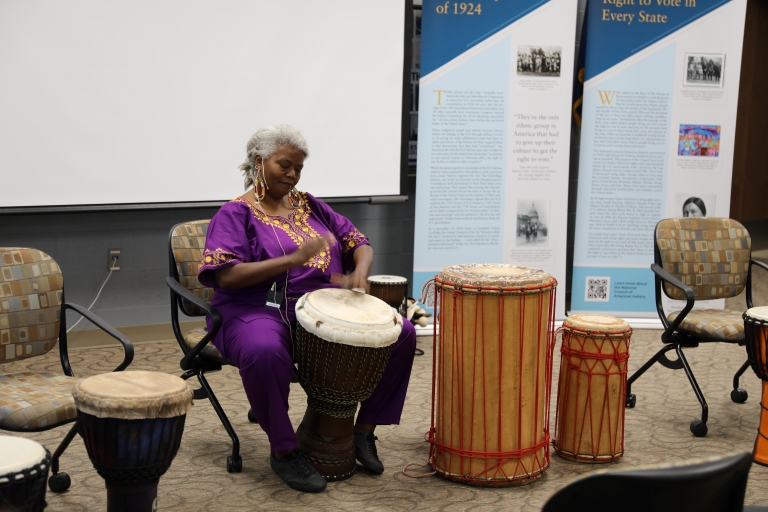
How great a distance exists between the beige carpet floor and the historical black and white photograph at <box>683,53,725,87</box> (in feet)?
5.76

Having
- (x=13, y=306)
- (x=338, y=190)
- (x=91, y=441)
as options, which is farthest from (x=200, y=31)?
(x=91, y=441)

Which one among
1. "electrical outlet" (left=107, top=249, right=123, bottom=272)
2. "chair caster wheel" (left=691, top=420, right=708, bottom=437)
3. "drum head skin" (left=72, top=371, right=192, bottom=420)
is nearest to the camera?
"drum head skin" (left=72, top=371, right=192, bottom=420)

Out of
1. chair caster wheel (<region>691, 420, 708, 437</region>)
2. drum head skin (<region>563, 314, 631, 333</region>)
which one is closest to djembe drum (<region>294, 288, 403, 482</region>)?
drum head skin (<region>563, 314, 631, 333</region>)

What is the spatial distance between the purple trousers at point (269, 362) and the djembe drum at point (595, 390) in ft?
2.08

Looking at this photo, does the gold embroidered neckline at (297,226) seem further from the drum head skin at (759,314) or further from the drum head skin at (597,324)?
the drum head skin at (759,314)

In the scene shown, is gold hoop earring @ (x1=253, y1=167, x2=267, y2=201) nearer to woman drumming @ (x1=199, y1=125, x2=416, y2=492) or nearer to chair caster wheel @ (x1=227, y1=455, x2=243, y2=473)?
woman drumming @ (x1=199, y1=125, x2=416, y2=492)

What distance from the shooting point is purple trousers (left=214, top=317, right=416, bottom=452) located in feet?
8.66

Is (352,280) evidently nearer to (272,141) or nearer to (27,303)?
(272,141)

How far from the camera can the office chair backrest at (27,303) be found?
2.55 metres

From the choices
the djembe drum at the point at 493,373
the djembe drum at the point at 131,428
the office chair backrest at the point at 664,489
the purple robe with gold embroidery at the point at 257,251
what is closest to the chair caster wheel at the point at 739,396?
the djembe drum at the point at 493,373

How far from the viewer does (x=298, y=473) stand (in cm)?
275

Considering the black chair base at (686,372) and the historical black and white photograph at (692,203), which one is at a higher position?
the historical black and white photograph at (692,203)

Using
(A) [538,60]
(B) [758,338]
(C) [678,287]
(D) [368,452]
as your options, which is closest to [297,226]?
(D) [368,452]

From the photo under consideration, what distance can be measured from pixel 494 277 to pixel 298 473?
93cm
